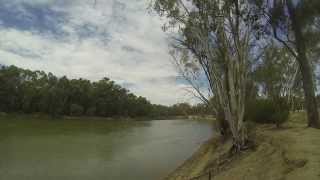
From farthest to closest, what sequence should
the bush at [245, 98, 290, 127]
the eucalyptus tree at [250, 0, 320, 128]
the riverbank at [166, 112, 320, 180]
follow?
the bush at [245, 98, 290, 127], the eucalyptus tree at [250, 0, 320, 128], the riverbank at [166, 112, 320, 180]

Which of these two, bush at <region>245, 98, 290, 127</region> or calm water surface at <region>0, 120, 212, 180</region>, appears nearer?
calm water surface at <region>0, 120, 212, 180</region>

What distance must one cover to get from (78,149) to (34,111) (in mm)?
67219

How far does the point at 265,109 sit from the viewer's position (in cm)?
2936

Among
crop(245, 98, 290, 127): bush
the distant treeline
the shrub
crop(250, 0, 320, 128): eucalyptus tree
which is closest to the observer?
crop(250, 0, 320, 128): eucalyptus tree

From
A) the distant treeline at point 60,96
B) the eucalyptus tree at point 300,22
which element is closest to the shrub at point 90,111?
the distant treeline at point 60,96

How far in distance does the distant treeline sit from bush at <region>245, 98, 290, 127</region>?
71.2 m

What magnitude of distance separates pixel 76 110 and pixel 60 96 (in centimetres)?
539

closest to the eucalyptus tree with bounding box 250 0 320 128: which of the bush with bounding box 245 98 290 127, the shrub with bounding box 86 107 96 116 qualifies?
the bush with bounding box 245 98 290 127

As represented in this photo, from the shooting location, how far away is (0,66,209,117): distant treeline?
9344 centimetres

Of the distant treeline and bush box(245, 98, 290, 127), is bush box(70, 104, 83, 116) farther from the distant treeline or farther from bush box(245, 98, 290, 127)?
bush box(245, 98, 290, 127)

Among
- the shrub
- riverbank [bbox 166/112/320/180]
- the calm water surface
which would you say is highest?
the shrub

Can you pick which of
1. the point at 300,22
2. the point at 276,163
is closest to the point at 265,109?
the point at 300,22

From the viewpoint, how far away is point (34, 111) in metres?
94.4

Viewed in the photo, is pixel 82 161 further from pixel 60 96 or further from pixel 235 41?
pixel 60 96
